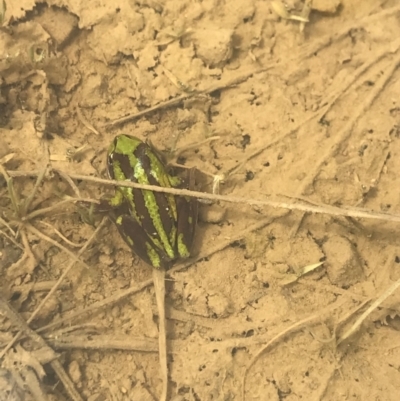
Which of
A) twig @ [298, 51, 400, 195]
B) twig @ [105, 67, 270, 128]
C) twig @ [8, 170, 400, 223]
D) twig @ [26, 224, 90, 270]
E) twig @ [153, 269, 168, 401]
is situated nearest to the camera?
twig @ [8, 170, 400, 223]

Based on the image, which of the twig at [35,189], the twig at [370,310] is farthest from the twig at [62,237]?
the twig at [370,310]

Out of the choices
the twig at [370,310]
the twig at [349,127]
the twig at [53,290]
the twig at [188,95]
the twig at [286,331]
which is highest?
the twig at [188,95]

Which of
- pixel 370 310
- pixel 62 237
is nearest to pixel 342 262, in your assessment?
pixel 370 310

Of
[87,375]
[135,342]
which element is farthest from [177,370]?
[87,375]

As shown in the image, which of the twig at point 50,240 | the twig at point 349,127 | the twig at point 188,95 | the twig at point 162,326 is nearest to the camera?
the twig at point 162,326

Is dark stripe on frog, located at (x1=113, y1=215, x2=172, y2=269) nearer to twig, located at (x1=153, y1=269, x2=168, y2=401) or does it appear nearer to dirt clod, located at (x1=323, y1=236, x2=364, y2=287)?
twig, located at (x1=153, y1=269, x2=168, y2=401)

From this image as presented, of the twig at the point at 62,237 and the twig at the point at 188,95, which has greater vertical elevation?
the twig at the point at 188,95

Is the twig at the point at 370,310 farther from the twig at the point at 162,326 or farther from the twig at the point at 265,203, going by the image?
the twig at the point at 162,326

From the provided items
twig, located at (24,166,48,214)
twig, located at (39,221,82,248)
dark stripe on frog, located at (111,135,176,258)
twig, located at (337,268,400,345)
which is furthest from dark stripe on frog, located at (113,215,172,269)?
twig, located at (337,268,400,345)
